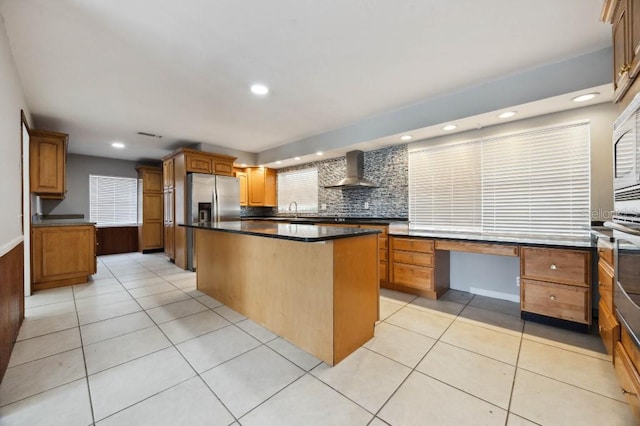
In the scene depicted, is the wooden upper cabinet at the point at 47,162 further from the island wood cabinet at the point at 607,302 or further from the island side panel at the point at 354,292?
the island wood cabinet at the point at 607,302

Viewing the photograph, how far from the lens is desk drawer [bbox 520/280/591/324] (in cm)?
220

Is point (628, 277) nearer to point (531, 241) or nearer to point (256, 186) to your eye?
point (531, 241)

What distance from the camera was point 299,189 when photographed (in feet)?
18.7

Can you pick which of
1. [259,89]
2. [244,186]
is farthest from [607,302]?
[244,186]

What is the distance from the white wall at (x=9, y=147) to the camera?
1.82 m

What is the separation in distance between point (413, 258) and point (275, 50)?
8.87ft

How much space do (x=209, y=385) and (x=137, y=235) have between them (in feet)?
21.4

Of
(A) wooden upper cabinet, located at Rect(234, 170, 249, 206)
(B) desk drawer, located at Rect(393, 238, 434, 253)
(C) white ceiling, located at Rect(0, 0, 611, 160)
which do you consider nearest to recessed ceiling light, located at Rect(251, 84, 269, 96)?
(C) white ceiling, located at Rect(0, 0, 611, 160)

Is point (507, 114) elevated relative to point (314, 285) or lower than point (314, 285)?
elevated

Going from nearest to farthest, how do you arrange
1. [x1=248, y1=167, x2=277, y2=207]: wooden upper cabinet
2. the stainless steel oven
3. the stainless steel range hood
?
the stainless steel oven < the stainless steel range hood < [x1=248, y1=167, x2=277, y2=207]: wooden upper cabinet

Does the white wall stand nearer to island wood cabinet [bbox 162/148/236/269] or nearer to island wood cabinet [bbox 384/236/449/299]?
island wood cabinet [bbox 162/148/236/269]

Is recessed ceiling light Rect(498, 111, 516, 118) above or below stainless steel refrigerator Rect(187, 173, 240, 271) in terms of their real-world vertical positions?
above

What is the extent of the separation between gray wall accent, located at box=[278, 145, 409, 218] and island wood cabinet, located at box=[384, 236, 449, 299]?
86 centimetres

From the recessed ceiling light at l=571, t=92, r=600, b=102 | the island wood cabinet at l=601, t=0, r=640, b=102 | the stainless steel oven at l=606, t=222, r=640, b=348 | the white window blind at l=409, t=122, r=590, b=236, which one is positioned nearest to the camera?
the stainless steel oven at l=606, t=222, r=640, b=348
